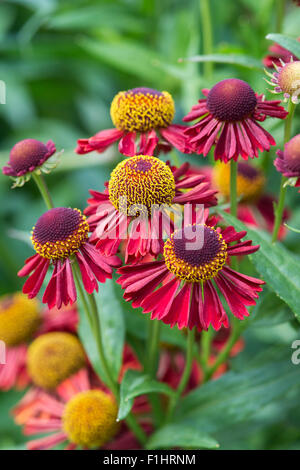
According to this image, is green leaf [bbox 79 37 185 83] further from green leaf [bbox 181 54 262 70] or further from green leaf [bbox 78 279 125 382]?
green leaf [bbox 78 279 125 382]

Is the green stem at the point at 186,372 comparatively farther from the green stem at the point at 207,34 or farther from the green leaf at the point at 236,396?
the green stem at the point at 207,34

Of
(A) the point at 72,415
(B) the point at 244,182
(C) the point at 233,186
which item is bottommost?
(A) the point at 72,415

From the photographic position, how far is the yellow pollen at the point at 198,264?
2.01ft

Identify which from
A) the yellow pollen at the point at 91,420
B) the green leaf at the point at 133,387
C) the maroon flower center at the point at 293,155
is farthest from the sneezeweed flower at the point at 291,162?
the yellow pollen at the point at 91,420

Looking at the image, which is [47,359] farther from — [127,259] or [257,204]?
[257,204]

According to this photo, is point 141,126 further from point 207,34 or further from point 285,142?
point 207,34

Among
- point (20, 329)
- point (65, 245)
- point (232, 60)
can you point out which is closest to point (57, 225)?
point (65, 245)

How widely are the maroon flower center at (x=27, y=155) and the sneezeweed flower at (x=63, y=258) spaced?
83 mm

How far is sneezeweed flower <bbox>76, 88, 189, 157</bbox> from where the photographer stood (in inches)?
29.2

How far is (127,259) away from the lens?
24.7 inches

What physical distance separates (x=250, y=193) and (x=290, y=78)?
523mm

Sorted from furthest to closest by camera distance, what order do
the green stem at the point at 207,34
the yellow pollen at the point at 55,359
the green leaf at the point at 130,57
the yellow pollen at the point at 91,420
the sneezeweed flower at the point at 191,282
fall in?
the green leaf at the point at 130,57 → the green stem at the point at 207,34 → the yellow pollen at the point at 55,359 → the yellow pollen at the point at 91,420 → the sneezeweed flower at the point at 191,282

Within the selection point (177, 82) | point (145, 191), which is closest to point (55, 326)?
point (145, 191)

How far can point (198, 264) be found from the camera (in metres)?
0.61
